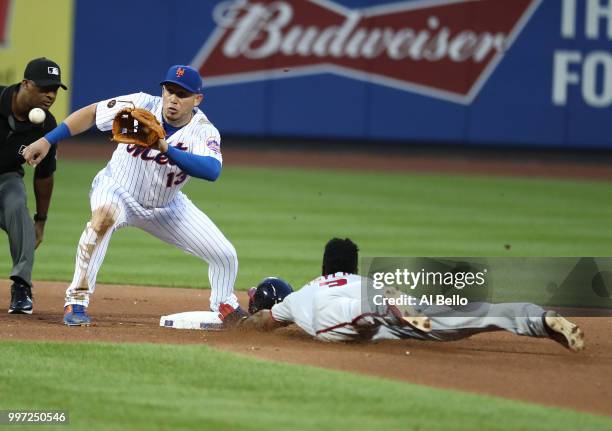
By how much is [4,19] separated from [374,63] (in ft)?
22.5

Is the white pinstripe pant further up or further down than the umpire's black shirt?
further down

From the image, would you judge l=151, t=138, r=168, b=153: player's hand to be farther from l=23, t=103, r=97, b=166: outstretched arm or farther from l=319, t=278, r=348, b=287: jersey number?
l=319, t=278, r=348, b=287: jersey number

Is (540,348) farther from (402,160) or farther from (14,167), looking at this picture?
(402,160)

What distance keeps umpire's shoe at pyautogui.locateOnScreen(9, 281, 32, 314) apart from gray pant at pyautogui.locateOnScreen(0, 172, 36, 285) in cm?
6

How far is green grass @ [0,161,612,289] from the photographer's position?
1125 centimetres

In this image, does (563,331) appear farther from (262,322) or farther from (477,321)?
(262,322)

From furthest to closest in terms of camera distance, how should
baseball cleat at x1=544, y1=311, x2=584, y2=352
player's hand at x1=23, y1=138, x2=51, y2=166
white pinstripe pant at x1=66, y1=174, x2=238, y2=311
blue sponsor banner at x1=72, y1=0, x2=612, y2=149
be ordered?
blue sponsor banner at x1=72, y1=0, x2=612, y2=149 → white pinstripe pant at x1=66, y1=174, x2=238, y2=311 → player's hand at x1=23, y1=138, x2=51, y2=166 → baseball cleat at x1=544, y1=311, x2=584, y2=352

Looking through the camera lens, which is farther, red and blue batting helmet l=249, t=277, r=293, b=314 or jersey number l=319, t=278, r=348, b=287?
red and blue batting helmet l=249, t=277, r=293, b=314

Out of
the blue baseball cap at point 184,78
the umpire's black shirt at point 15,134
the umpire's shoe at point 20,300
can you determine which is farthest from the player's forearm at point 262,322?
the umpire's black shirt at point 15,134

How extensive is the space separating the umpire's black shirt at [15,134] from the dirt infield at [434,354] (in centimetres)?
102

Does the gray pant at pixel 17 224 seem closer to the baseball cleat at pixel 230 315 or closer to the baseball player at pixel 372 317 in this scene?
the baseball cleat at pixel 230 315

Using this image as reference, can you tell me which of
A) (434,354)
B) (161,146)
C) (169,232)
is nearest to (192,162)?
(161,146)

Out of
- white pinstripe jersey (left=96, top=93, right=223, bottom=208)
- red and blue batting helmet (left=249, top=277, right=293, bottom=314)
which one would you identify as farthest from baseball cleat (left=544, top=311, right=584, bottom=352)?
white pinstripe jersey (left=96, top=93, right=223, bottom=208)

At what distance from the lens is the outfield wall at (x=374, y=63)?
845 inches
